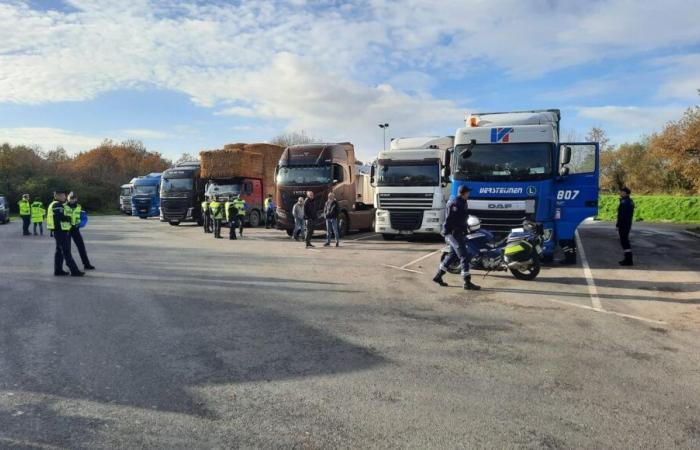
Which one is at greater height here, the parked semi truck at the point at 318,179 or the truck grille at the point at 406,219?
the parked semi truck at the point at 318,179

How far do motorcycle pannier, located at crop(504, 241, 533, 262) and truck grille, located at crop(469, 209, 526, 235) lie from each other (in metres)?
1.35

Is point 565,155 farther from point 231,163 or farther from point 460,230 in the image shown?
point 231,163

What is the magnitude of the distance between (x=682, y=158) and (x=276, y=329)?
25.3 metres

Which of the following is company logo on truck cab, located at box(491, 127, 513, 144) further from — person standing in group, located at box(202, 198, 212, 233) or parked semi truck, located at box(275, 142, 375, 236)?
person standing in group, located at box(202, 198, 212, 233)

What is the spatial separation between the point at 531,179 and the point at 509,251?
7.20 ft

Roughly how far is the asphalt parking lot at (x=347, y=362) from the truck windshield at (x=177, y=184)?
14823 mm

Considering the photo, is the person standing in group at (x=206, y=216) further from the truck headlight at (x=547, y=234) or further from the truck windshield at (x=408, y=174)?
the truck headlight at (x=547, y=234)

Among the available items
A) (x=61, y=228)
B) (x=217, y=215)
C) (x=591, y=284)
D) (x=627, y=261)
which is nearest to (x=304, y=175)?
(x=217, y=215)

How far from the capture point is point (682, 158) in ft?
79.9

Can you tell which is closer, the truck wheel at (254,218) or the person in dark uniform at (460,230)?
the person in dark uniform at (460,230)

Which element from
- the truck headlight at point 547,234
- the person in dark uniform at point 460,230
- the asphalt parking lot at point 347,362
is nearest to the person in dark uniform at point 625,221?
the asphalt parking lot at point 347,362

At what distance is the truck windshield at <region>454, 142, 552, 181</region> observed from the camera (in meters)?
10.6

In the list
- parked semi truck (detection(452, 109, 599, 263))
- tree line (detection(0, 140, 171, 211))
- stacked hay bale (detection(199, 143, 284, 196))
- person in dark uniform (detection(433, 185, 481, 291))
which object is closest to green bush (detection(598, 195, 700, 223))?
stacked hay bale (detection(199, 143, 284, 196))

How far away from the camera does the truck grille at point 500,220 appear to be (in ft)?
34.0
